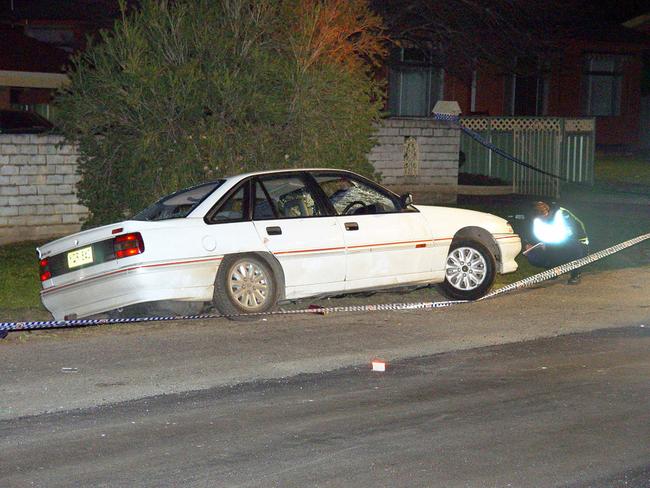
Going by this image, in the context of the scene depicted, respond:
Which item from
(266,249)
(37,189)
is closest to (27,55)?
(37,189)

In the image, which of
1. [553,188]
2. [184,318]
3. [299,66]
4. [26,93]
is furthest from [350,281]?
[26,93]

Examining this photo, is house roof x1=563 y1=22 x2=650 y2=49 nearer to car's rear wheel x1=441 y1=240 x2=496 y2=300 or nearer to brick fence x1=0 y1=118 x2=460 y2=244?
brick fence x1=0 y1=118 x2=460 y2=244

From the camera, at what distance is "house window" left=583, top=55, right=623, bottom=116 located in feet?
128

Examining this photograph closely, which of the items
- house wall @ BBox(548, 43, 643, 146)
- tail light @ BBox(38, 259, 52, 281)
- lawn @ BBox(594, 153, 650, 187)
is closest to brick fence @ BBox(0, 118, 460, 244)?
tail light @ BBox(38, 259, 52, 281)

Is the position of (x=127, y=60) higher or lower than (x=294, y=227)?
higher

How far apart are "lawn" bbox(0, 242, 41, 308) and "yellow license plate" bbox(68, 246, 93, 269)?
144 cm

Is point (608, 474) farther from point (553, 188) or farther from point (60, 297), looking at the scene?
point (553, 188)

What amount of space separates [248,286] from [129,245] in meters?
1.23

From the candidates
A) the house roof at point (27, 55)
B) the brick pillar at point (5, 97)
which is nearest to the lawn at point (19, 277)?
the house roof at point (27, 55)

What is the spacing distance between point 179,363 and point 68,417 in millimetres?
1648

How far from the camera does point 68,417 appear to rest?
7.08 m

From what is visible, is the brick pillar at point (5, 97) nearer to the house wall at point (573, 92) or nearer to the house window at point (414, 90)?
the house window at point (414, 90)

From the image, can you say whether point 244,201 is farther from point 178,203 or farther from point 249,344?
point 249,344

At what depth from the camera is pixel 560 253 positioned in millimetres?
12836
